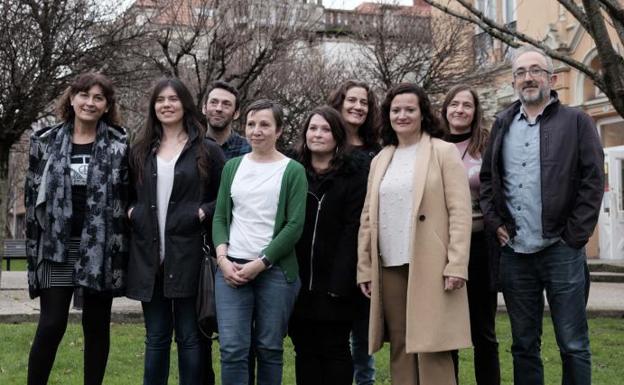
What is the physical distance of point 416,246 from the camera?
5.11 meters

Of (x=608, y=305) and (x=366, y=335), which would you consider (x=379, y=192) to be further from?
(x=608, y=305)

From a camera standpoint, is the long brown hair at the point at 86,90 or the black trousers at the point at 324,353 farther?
the long brown hair at the point at 86,90

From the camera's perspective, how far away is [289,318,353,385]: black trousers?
543cm

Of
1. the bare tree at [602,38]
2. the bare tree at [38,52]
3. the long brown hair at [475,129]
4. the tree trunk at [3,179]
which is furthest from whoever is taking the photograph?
the tree trunk at [3,179]

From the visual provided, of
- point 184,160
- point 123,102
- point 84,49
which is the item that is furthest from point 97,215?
point 123,102

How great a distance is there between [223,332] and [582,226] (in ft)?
7.74

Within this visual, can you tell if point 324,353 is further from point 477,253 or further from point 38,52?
point 38,52

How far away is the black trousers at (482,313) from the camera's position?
227 inches

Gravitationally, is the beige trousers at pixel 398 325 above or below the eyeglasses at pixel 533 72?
below

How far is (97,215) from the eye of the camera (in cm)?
532

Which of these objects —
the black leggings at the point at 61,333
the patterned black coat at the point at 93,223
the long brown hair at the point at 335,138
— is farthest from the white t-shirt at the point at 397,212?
the black leggings at the point at 61,333

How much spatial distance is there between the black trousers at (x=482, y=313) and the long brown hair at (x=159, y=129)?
79.3 inches

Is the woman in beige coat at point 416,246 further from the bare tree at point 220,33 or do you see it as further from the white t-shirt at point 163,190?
the bare tree at point 220,33

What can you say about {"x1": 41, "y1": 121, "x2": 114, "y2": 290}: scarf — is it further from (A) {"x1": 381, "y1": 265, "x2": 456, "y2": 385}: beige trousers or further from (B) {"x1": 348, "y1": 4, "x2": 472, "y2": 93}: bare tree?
(B) {"x1": 348, "y1": 4, "x2": 472, "y2": 93}: bare tree
